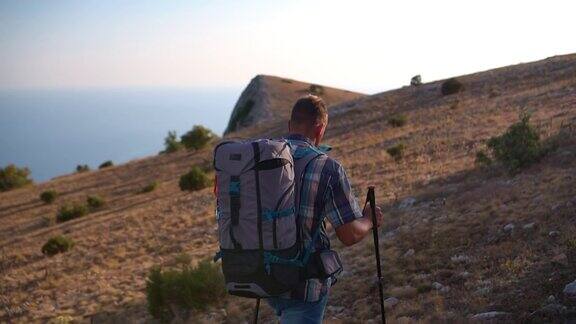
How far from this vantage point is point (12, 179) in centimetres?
5122

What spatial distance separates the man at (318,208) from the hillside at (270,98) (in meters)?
61.2

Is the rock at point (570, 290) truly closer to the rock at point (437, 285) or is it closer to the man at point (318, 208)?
the rock at point (437, 285)

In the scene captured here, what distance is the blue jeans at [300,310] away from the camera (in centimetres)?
338

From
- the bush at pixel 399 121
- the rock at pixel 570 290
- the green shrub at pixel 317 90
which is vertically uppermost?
the green shrub at pixel 317 90

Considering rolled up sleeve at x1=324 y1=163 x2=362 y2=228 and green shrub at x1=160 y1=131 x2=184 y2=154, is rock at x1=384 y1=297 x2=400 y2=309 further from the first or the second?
green shrub at x1=160 y1=131 x2=184 y2=154

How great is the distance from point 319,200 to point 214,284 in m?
7.33

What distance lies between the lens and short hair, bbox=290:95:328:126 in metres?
3.41

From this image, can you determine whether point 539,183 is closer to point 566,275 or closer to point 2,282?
point 566,275

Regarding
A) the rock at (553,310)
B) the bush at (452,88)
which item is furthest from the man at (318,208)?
the bush at (452,88)

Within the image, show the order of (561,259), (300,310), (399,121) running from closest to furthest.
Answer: (300,310), (561,259), (399,121)

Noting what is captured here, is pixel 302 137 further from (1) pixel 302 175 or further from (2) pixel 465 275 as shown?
(2) pixel 465 275

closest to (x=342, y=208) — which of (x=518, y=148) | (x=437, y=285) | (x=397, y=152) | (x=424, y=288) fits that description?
(x=437, y=285)

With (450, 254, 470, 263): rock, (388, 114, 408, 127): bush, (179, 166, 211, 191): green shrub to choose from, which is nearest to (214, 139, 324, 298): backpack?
(450, 254, 470, 263): rock

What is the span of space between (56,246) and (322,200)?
777 inches
